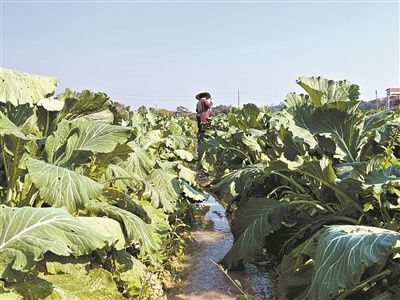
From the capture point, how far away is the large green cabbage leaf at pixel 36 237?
1.85 m

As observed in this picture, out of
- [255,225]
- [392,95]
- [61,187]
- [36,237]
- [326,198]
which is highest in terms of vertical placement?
[392,95]

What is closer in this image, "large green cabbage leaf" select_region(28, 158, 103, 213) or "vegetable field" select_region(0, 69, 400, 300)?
"vegetable field" select_region(0, 69, 400, 300)

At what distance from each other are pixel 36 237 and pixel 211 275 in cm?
245

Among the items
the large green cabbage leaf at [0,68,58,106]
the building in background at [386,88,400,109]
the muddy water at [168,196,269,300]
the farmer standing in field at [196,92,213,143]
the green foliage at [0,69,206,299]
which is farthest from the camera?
the building in background at [386,88,400,109]

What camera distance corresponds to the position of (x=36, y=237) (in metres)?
1.92

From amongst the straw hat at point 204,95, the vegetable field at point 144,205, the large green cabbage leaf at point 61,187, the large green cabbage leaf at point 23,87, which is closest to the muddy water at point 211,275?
the vegetable field at point 144,205

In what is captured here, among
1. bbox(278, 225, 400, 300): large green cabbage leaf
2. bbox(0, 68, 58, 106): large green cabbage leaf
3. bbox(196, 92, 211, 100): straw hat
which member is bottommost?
bbox(278, 225, 400, 300): large green cabbage leaf

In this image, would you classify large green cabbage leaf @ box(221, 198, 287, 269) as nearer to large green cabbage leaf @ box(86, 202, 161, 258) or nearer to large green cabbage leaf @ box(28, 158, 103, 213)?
large green cabbage leaf @ box(86, 202, 161, 258)

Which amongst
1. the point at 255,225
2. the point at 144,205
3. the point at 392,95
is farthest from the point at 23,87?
the point at 392,95

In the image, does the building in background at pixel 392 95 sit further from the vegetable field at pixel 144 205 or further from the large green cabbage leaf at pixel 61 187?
the large green cabbage leaf at pixel 61 187

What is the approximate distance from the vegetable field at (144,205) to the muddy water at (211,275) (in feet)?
0.55

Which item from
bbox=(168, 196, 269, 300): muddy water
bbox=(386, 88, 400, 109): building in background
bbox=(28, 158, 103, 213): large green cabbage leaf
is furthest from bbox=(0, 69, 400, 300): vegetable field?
bbox=(386, 88, 400, 109): building in background

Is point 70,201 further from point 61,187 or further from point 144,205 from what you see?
point 144,205

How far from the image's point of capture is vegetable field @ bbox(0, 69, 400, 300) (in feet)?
6.75
